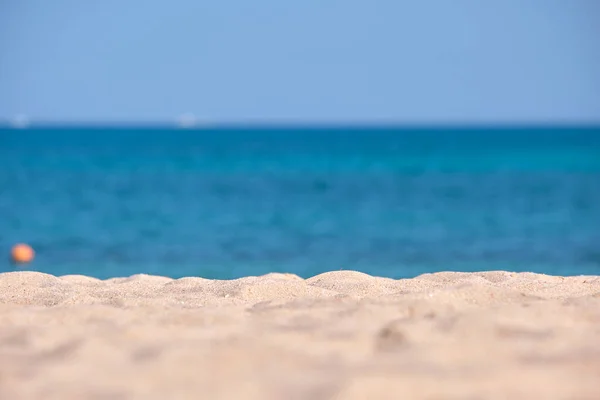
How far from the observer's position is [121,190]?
67.1ft

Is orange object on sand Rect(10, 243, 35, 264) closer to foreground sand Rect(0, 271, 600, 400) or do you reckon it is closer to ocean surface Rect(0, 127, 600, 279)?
ocean surface Rect(0, 127, 600, 279)

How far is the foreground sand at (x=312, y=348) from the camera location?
230cm

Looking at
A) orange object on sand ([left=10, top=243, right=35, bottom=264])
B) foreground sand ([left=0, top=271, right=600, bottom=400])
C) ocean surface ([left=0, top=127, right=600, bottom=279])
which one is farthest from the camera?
orange object on sand ([left=10, top=243, right=35, bottom=264])

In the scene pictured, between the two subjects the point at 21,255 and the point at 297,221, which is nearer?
the point at 21,255

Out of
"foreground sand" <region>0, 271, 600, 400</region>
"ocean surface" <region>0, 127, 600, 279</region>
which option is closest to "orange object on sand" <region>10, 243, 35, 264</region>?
"ocean surface" <region>0, 127, 600, 279</region>

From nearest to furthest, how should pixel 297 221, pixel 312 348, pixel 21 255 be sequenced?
pixel 312 348
pixel 21 255
pixel 297 221

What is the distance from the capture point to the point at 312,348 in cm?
271

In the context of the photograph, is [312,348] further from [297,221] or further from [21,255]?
[297,221]

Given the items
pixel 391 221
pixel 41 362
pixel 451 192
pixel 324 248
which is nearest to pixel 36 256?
pixel 324 248

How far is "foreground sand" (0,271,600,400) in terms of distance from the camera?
230cm

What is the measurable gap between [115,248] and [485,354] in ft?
31.0

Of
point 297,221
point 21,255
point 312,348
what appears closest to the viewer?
point 312,348

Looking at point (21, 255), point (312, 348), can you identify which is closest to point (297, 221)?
point (21, 255)

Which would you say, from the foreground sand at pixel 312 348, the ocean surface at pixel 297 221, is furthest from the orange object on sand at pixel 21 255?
the foreground sand at pixel 312 348
